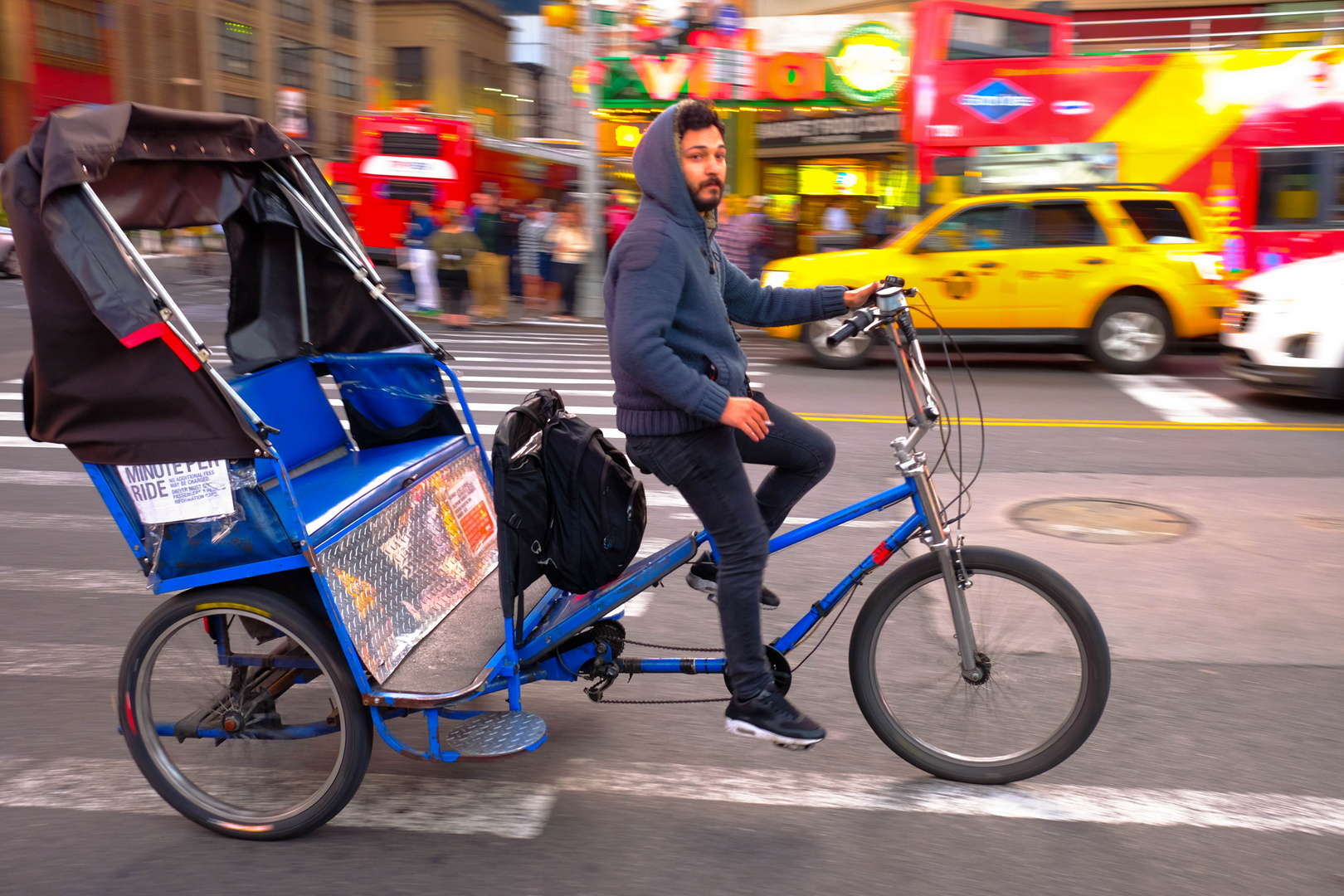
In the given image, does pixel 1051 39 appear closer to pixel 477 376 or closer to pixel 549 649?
pixel 477 376

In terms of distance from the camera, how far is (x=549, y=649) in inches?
134

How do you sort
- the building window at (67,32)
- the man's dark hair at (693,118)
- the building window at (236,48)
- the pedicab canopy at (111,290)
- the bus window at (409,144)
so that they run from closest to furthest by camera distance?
the pedicab canopy at (111,290), the man's dark hair at (693,118), the bus window at (409,144), the building window at (67,32), the building window at (236,48)

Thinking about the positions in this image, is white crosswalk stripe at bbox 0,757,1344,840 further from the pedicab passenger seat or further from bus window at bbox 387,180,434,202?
bus window at bbox 387,180,434,202

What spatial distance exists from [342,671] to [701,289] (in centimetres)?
147

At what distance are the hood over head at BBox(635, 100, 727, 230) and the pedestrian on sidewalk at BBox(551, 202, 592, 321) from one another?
1456 cm

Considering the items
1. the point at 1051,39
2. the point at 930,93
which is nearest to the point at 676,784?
the point at 930,93

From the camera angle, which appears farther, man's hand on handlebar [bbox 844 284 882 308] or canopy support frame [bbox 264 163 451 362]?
canopy support frame [bbox 264 163 451 362]

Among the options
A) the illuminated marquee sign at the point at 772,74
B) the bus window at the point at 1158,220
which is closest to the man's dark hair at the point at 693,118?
the bus window at the point at 1158,220

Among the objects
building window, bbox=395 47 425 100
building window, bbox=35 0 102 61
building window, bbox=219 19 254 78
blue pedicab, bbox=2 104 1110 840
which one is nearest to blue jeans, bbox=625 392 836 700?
blue pedicab, bbox=2 104 1110 840

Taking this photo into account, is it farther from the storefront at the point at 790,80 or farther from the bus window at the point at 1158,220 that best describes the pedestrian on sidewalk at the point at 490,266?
the bus window at the point at 1158,220

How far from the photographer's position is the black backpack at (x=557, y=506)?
3184 mm

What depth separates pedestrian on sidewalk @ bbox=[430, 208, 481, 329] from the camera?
672 inches

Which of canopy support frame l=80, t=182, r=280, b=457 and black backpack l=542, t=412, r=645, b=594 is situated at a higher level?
canopy support frame l=80, t=182, r=280, b=457

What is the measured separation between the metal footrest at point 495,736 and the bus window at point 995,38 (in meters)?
12.7
